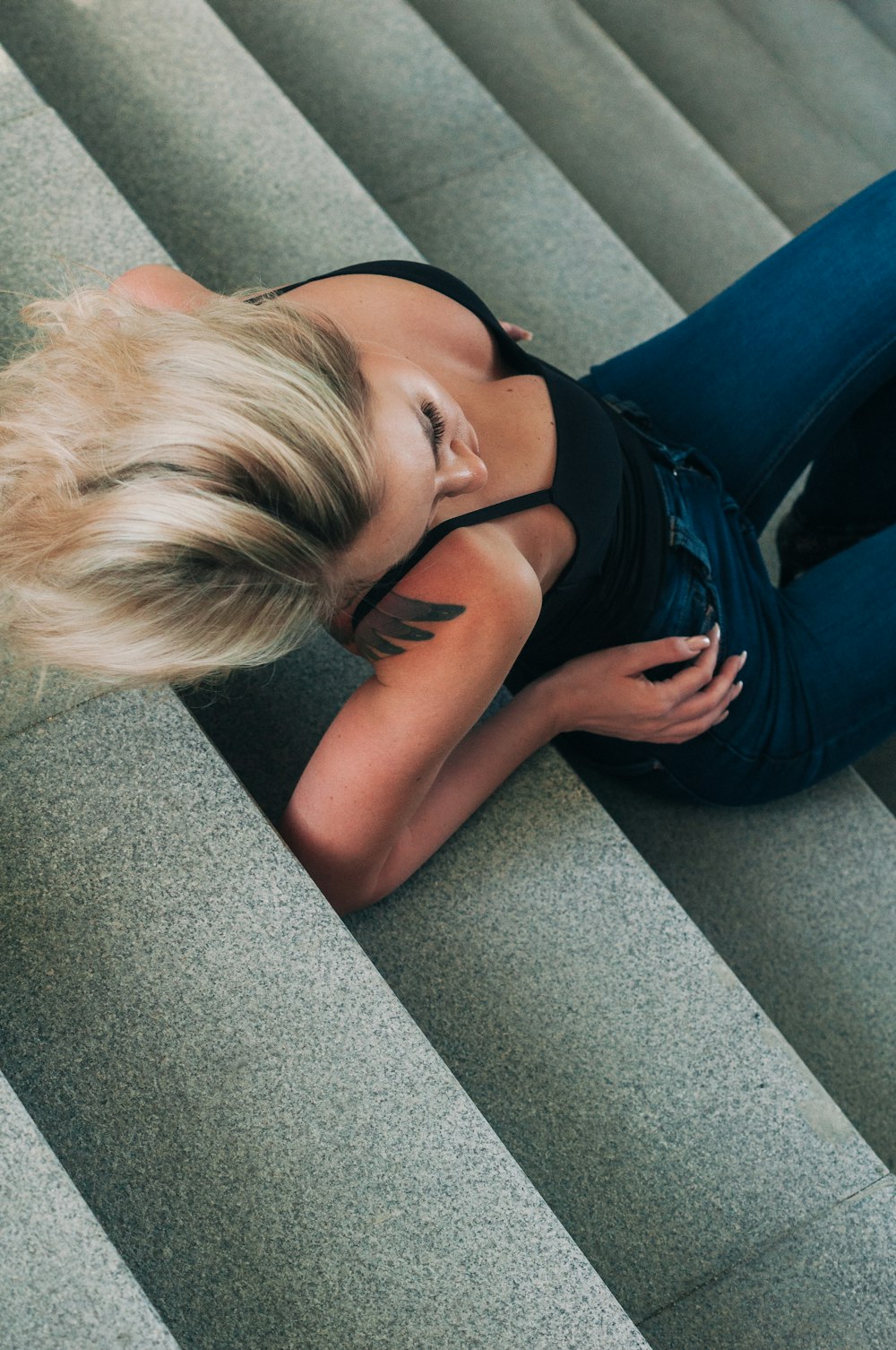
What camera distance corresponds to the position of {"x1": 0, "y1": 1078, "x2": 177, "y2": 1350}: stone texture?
3.59 ft

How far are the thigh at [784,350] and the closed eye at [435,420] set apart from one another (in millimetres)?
763

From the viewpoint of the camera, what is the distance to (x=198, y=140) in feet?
7.95

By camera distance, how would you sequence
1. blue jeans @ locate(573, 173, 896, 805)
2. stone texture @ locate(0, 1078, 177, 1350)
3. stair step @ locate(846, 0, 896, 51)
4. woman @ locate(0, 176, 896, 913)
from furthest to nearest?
stair step @ locate(846, 0, 896, 51), blue jeans @ locate(573, 173, 896, 805), woman @ locate(0, 176, 896, 913), stone texture @ locate(0, 1078, 177, 1350)

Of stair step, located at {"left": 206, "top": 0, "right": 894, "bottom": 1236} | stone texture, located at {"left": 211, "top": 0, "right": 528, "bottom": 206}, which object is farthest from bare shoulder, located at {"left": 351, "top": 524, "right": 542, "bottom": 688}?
stone texture, located at {"left": 211, "top": 0, "right": 528, "bottom": 206}

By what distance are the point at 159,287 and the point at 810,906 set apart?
5.34ft

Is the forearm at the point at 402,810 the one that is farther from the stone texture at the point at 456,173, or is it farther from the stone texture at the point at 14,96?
the stone texture at the point at 14,96

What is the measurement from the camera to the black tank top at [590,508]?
5.39 ft

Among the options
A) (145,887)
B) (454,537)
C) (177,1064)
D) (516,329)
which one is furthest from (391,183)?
(177,1064)

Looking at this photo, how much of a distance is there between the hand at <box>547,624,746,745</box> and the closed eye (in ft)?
1.77

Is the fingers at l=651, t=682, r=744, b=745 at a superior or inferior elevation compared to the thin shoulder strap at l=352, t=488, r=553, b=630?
inferior

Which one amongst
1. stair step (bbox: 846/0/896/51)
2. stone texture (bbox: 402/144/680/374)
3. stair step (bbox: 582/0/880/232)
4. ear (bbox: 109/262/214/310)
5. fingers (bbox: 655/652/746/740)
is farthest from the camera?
stair step (bbox: 846/0/896/51)

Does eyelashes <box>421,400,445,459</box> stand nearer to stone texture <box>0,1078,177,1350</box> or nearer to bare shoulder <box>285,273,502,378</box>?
bare shoulder <box>285,273,502,378</box>

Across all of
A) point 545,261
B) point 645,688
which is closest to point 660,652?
point 645,688

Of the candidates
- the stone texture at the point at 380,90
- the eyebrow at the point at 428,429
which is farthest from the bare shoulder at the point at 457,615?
the stone texture at the point at 380,90
